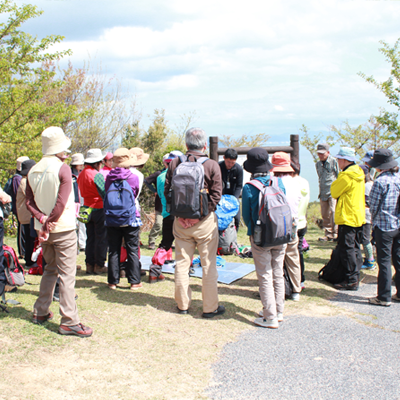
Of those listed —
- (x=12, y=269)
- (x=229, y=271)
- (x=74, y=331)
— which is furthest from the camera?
(x=229, y=271)

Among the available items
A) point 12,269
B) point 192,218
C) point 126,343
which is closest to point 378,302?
point 192,218

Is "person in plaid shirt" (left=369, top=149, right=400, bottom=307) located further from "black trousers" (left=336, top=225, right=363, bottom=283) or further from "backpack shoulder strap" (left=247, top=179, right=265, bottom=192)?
"backpack shoulder strap" (left=247, top=179, right=265, bottom=192)

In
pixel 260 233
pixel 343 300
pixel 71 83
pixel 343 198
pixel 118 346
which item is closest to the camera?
pixel 118 346

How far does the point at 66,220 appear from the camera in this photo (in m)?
3.84

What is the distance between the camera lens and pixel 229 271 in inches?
249

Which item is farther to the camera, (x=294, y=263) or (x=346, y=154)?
(x=346, y=154)

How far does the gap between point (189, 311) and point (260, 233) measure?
4.35 feet

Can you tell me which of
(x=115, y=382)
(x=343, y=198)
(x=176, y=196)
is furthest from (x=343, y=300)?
(x=115, y=382)

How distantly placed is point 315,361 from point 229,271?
2.91 m

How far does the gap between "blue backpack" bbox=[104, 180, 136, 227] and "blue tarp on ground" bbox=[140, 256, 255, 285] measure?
1666 mm

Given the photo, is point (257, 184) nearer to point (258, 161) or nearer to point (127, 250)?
point (258, 161)

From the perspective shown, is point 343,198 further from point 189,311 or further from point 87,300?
point 87,300

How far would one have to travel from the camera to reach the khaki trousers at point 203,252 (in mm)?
4348

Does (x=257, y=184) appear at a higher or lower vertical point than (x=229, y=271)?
higher
